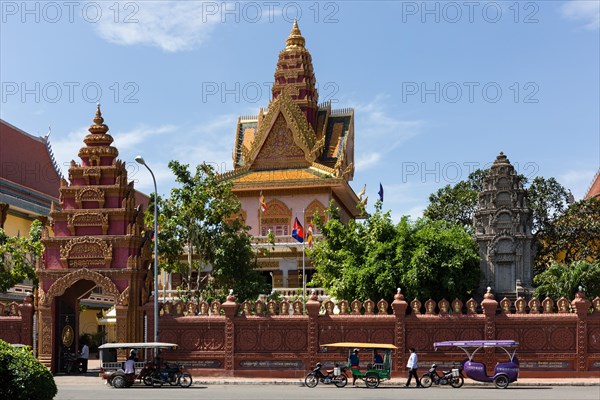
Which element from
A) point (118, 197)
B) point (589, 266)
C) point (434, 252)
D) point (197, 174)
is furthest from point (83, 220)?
point (589, 266)

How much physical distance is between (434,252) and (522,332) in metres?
7.62

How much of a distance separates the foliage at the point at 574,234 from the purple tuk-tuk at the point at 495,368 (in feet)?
64.8

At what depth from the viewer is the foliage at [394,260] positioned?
1443 inches

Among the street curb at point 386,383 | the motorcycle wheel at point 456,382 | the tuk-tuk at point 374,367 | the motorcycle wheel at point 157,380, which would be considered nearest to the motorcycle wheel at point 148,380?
the motorcycle wheel at point 157,380

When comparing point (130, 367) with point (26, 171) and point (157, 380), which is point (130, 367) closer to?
point (157, 380)

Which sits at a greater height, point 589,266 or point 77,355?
point 589,266

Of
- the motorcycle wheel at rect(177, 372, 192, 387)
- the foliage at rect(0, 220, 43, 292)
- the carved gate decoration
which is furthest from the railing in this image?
the motorcycle wheel at rect(177, 372, 192, 387)

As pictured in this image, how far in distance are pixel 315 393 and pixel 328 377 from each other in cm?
367

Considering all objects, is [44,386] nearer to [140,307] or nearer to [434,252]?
[140,307]

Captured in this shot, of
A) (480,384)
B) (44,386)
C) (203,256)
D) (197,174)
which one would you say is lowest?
(480,384)

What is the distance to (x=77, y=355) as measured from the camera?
111ft

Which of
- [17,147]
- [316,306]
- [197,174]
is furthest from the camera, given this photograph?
Result: [17,147]

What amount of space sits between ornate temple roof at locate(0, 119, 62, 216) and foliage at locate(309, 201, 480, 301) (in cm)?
2194

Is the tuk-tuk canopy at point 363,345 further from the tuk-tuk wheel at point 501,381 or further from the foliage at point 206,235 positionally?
the foliage at point 206,235
